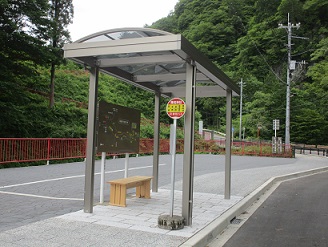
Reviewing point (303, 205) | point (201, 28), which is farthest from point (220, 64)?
point (303, 205)

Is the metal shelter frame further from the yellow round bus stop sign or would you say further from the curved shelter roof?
the yellow round bus stop sign

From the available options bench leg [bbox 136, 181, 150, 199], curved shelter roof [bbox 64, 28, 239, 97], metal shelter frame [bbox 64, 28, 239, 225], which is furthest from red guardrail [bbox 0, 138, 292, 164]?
metal shelter frame [bbox 64, 28, 239, 225]

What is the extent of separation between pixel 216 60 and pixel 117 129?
60970mm

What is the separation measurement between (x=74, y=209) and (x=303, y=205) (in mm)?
5968

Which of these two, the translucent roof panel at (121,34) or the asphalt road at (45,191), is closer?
the translucent roof panel at (121,34)

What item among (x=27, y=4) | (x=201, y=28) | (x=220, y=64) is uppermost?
(x=201, y=28)

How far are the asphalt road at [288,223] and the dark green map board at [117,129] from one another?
3233 millimetres

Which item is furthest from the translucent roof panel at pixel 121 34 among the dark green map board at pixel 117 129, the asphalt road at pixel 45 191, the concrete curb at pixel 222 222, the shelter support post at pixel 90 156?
the asphalt road at pixel 45 191

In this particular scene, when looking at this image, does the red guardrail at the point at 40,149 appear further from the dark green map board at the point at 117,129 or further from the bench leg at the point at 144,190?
the bench leg at the point at 144,190

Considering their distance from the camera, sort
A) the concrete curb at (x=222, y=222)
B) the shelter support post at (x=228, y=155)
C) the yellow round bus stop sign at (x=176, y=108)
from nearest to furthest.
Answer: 1. the concrete curb at (x=222, y=222)
2. the yellow round bus stop sign at (x=176, y=108)
3. the shelter support post at (x=228, y=155)

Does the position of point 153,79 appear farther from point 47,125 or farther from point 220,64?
point 220,64

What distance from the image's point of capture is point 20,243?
4383mm

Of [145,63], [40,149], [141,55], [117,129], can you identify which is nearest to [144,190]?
[117,129]

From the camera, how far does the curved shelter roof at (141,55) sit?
211 inches
